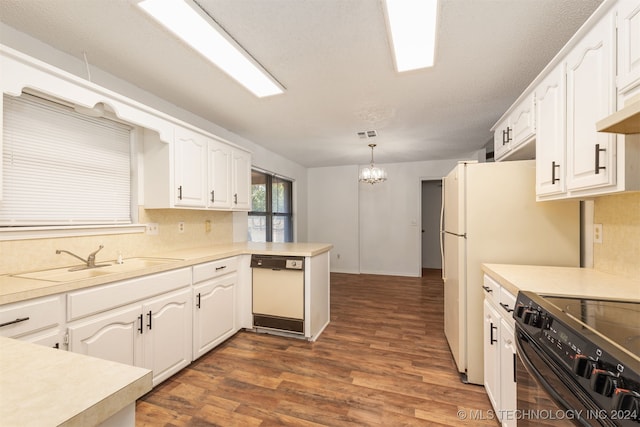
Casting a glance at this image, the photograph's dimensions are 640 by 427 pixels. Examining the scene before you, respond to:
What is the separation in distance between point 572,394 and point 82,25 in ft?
9.34

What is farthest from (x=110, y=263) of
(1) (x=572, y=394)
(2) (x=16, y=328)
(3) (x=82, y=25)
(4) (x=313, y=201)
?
(4) (x=313, y=201)

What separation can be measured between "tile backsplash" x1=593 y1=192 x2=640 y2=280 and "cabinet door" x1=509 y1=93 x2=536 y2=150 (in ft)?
2.06

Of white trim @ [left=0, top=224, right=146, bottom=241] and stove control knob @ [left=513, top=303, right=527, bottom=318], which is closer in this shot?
stove control knob @ [left=513, top=303, right=527, bottom=318]

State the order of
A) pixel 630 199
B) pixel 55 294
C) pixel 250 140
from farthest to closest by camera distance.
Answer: pixel 250 140 < pixel 630 199 < pixel 55 294

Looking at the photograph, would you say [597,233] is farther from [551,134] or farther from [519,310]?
[519,310]

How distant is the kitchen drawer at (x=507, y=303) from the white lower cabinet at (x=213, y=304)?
218 cm

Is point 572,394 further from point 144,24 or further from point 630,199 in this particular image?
point 144,24

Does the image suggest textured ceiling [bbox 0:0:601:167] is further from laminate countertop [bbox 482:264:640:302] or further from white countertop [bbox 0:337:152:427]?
white countertop [bbox 0:337:152:427]

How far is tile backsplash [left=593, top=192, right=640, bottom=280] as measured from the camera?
1470 mm

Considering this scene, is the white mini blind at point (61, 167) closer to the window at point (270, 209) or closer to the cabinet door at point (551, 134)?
the window at point (270, 209)

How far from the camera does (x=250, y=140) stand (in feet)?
13.2

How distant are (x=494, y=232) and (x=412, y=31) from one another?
58.1 inches

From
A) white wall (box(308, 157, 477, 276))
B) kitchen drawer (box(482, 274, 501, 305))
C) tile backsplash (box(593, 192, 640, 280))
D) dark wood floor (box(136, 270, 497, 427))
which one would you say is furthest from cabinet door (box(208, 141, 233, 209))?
white wall (box(308, 157, 477, 276))

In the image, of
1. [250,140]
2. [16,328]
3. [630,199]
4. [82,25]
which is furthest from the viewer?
[250,140]
